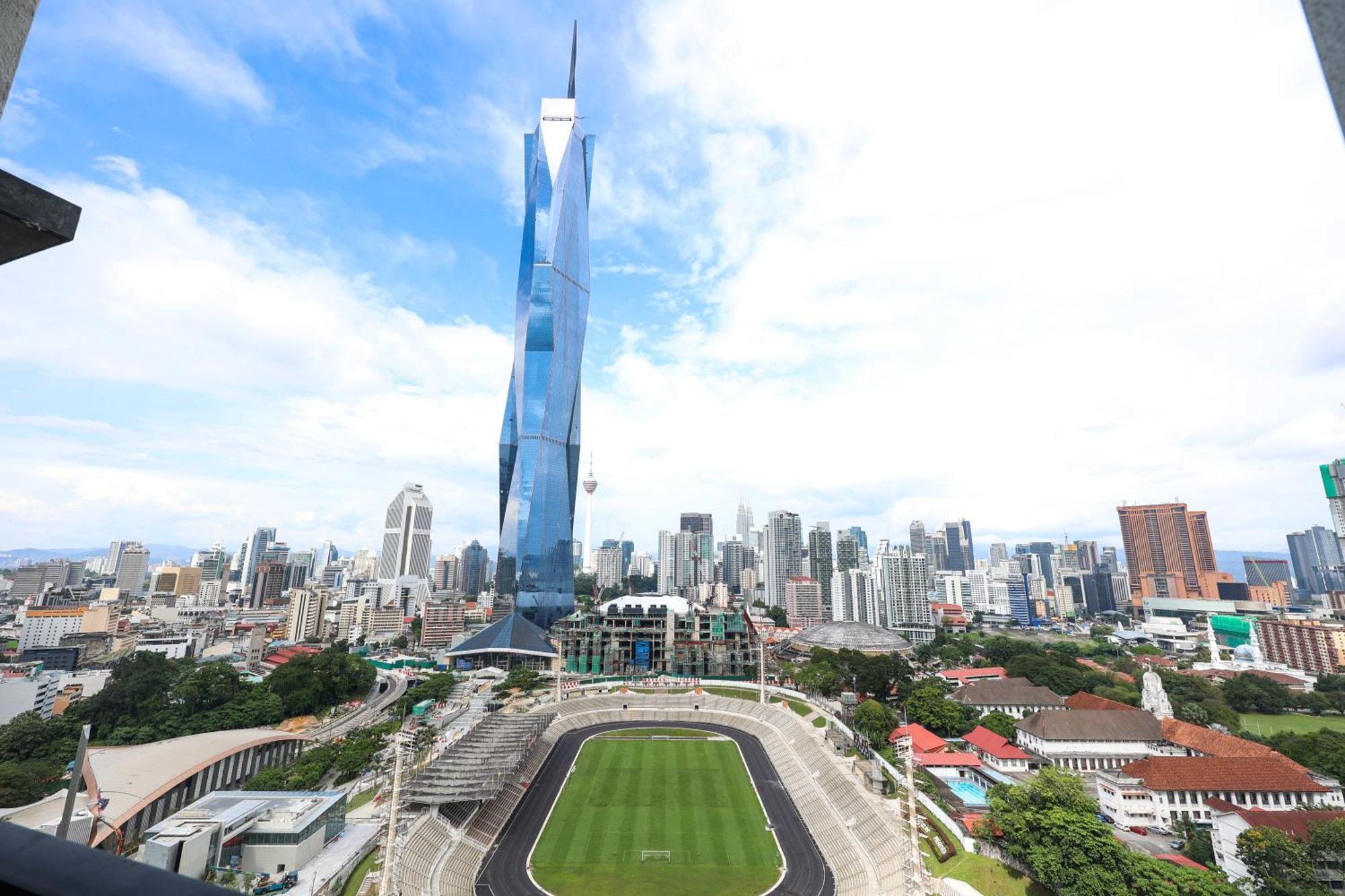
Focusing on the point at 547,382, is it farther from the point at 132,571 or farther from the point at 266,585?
the point at 132,571

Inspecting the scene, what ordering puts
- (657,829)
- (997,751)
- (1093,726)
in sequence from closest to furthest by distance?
1. (657,829)
2. (997,751)
3. (1093,726)

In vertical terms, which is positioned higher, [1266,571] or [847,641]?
[1266,571]

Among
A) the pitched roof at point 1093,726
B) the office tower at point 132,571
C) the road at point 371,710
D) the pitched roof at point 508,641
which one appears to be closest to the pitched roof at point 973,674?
the pitched roof at point 1093,726

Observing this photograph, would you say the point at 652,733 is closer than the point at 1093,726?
No

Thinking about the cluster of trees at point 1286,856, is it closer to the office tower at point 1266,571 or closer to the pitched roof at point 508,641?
the pitched roof at point 508,641

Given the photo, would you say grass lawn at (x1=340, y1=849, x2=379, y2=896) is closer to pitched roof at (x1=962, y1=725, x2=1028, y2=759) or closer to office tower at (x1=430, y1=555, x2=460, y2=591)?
pitched roof at (x1=962, y1=725, x2=1028, y2=759)

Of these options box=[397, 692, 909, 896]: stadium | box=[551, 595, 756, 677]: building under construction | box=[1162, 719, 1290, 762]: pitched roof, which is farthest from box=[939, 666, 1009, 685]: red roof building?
box=[397, 692, 909, 896]: stadium

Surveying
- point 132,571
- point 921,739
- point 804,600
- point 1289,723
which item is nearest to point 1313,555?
point 804,600

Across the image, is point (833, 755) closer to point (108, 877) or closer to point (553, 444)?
point (108, 877)
